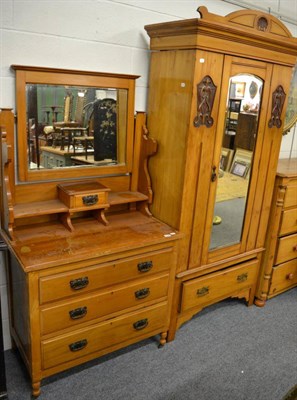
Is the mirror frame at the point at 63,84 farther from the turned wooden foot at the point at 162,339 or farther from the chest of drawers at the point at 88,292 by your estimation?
the turned wooden foot at the point at 162,339

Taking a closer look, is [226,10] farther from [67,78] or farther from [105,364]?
[105,364]

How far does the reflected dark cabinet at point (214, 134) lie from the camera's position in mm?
1870

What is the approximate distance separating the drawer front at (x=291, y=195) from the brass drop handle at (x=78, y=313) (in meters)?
1.56

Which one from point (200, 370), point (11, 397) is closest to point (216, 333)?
point (200, 370)

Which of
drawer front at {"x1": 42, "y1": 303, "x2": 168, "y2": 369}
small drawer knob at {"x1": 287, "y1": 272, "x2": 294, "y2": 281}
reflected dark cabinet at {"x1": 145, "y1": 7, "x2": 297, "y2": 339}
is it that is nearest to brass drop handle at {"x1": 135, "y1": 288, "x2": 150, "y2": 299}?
drawer front at {"x1": 42, "y1": 303, "x2": 168, "y2": 369}

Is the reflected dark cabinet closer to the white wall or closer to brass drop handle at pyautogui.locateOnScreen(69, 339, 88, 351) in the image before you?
the white wall

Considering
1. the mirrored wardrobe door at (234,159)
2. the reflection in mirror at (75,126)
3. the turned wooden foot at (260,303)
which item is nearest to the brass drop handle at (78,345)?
the mirrored wardrobe door at (234,159)

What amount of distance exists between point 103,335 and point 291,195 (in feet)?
5.16

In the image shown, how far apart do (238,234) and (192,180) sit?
0.63 m

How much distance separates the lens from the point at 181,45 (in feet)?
6.10

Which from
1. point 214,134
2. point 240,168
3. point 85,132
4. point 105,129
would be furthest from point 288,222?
point 85,132

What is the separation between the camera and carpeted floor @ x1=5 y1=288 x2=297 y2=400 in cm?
191

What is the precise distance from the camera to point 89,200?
194 centimetres

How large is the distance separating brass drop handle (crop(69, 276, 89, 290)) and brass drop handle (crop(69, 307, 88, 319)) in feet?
0.40
